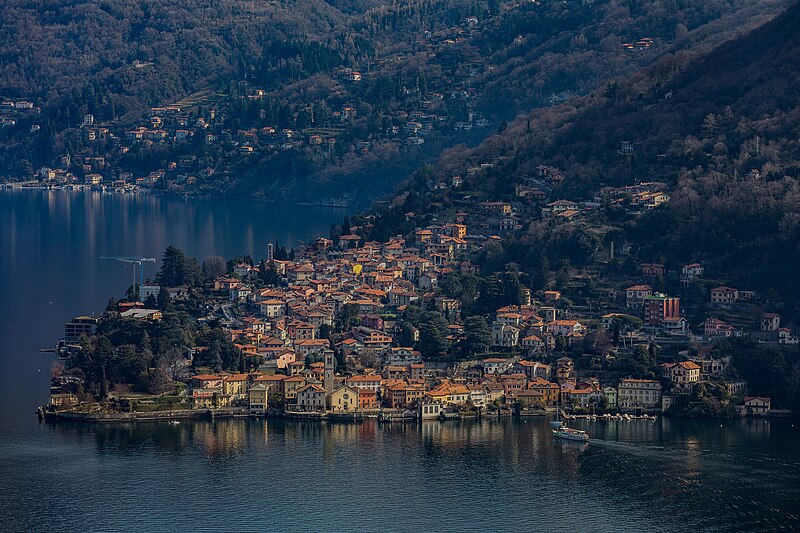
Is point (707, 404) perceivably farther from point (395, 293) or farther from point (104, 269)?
point (104, 269)

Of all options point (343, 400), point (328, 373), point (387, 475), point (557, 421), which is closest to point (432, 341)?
point (328, 373)

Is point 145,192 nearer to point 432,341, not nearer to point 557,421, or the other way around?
point 432,341

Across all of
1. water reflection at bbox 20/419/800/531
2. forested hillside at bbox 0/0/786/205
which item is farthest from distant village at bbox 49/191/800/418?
forested hillside at bbox 0/0/786/205

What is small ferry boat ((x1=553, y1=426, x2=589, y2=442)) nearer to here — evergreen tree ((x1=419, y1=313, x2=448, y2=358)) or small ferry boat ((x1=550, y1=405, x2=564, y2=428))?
small ferry boat ((x1=550, y1=405, x2=564, y2=428))

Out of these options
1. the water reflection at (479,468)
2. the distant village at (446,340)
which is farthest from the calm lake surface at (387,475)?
the distant village at (446,340)

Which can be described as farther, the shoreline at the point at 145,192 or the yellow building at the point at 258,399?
the shoreline at the point at 145,192

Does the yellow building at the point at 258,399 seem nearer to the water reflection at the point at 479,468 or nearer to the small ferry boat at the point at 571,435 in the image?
the water reflection at the point at 479,468

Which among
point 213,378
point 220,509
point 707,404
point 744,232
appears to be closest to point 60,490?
point 220,509
